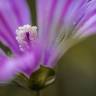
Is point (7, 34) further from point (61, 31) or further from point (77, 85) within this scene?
point (77, 85)

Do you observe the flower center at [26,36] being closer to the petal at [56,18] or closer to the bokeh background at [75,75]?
the petal at [56,18]

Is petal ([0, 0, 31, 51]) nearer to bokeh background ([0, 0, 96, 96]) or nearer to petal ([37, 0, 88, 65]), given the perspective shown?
petal ([37, 0, 88, 65])

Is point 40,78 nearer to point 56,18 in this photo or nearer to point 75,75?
point 56,18

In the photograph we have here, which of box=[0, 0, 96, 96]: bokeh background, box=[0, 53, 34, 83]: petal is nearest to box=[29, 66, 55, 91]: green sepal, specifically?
box=[0, 53, 34, 83]: petal

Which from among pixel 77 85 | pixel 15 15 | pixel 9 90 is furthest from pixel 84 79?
pixel 15 15

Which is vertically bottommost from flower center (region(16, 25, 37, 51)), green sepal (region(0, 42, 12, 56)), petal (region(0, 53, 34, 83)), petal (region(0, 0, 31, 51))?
petal (region(0, 53, 34, 83))
